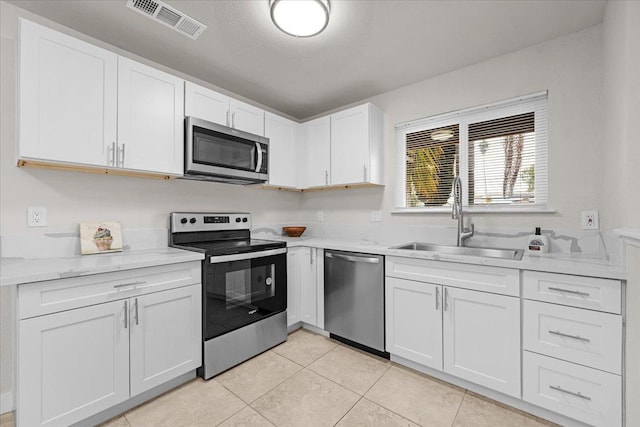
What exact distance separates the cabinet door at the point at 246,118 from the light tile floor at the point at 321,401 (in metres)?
2.02

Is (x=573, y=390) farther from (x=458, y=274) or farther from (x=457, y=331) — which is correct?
(x=458, y=274)

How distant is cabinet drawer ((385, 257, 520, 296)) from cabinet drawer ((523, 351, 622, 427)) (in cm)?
39

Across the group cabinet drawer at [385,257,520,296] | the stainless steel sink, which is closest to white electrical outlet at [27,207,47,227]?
cabinet drawer at [385,257,520,296]

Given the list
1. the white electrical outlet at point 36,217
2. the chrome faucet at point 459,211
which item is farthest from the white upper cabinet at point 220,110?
the chrome faucet at point 459,211

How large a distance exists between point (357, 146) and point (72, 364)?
8.31 ft

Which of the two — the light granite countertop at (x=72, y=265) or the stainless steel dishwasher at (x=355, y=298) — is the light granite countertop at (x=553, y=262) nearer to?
the stainless steel dishwasher at (x=355, y=298)

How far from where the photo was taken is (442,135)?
2586 millimetres

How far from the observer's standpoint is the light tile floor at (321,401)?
158cm

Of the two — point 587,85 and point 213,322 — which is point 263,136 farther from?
point 587,85

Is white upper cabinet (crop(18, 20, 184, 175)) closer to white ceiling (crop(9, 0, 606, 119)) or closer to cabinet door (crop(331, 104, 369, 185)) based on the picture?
white ceiling (crop(9, 0, 606, 119))

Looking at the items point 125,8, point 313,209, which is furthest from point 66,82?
point 313,209

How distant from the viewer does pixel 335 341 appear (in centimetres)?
255

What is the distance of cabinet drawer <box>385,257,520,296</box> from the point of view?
1661mm

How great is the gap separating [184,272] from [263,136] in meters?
1.50
